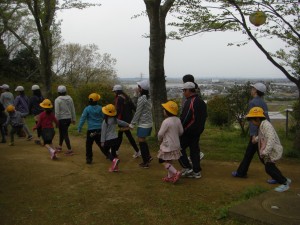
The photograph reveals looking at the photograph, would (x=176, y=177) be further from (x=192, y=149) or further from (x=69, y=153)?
(x=69, y=153)

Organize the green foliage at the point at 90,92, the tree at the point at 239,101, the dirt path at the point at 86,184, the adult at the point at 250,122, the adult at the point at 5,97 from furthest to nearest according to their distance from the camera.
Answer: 1. the green foliage at the point at 90,92
2. the tree at the point at 239,101
3. the adult at the point at 5,97
4. the adult at the point at 250,122
5. the dirt path at the point at 86,184

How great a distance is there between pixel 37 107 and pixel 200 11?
5.05 metres

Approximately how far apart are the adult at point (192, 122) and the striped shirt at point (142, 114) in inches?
38.4

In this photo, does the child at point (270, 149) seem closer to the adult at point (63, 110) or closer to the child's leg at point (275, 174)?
the child's leg at point (275, 174)

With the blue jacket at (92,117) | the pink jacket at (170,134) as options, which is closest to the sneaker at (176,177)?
the pink jacket at (170,134)

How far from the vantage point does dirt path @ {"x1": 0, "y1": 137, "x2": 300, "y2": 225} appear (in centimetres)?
508

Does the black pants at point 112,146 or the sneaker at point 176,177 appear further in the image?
the black pants at point 112,146

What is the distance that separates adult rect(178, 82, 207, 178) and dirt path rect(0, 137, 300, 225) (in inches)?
13.6

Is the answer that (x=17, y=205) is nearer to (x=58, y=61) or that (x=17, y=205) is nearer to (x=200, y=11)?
(x=200, y=11)

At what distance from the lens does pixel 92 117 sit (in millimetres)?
7680

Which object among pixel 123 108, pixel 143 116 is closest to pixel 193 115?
pixel 143 116

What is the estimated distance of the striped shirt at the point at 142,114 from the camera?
7.16 meters

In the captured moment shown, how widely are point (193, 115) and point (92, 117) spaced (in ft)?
7.95

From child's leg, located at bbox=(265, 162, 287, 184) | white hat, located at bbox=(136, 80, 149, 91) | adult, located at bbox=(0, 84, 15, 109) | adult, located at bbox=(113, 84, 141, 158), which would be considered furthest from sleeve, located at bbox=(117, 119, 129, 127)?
adult, located at bbox=(0, 84, 15, 109)
